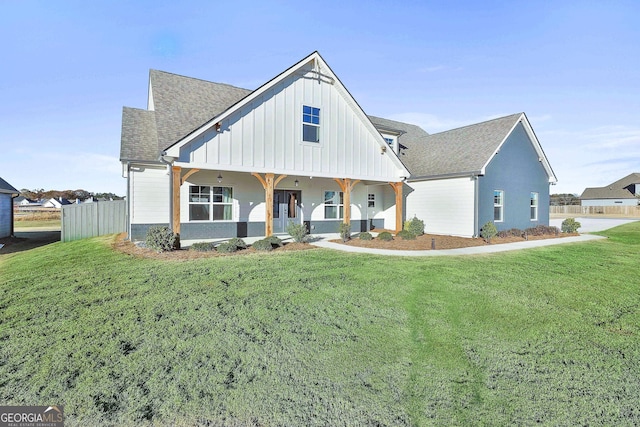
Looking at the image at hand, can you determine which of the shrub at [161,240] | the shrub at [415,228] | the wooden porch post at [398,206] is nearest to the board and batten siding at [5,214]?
the shrub at [161,240]

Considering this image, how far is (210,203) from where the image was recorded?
13.9m

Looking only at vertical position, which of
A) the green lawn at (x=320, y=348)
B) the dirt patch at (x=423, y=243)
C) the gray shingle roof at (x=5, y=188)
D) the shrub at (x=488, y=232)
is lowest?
the green lawn at (x=320, y=348)

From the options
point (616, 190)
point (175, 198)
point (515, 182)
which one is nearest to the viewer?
point (175, 198)

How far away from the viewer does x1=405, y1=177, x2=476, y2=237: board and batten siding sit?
15.6 meters

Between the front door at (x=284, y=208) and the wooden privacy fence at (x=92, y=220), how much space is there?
834 cm

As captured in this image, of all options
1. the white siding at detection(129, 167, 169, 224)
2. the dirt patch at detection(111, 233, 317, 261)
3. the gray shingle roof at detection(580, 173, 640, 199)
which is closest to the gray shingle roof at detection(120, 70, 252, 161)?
the white siding at detection(129, 167, 169, 224)

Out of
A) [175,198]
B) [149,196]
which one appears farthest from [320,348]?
[149,196]

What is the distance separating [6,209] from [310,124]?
63.3ft

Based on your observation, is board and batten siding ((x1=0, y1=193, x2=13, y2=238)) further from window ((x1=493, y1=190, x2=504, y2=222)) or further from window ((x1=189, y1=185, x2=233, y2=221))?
window ((x1=493, y1=190, x2=504, y2=222))

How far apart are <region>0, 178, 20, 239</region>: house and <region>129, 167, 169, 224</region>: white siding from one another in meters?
11.1

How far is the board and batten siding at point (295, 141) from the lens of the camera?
11.8 metres

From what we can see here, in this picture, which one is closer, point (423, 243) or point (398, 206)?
point (423, 243)

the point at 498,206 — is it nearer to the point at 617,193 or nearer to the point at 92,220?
the point at 92,220

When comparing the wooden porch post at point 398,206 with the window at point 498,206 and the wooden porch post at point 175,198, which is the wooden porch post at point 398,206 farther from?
the wooden porch post at point 175,198
